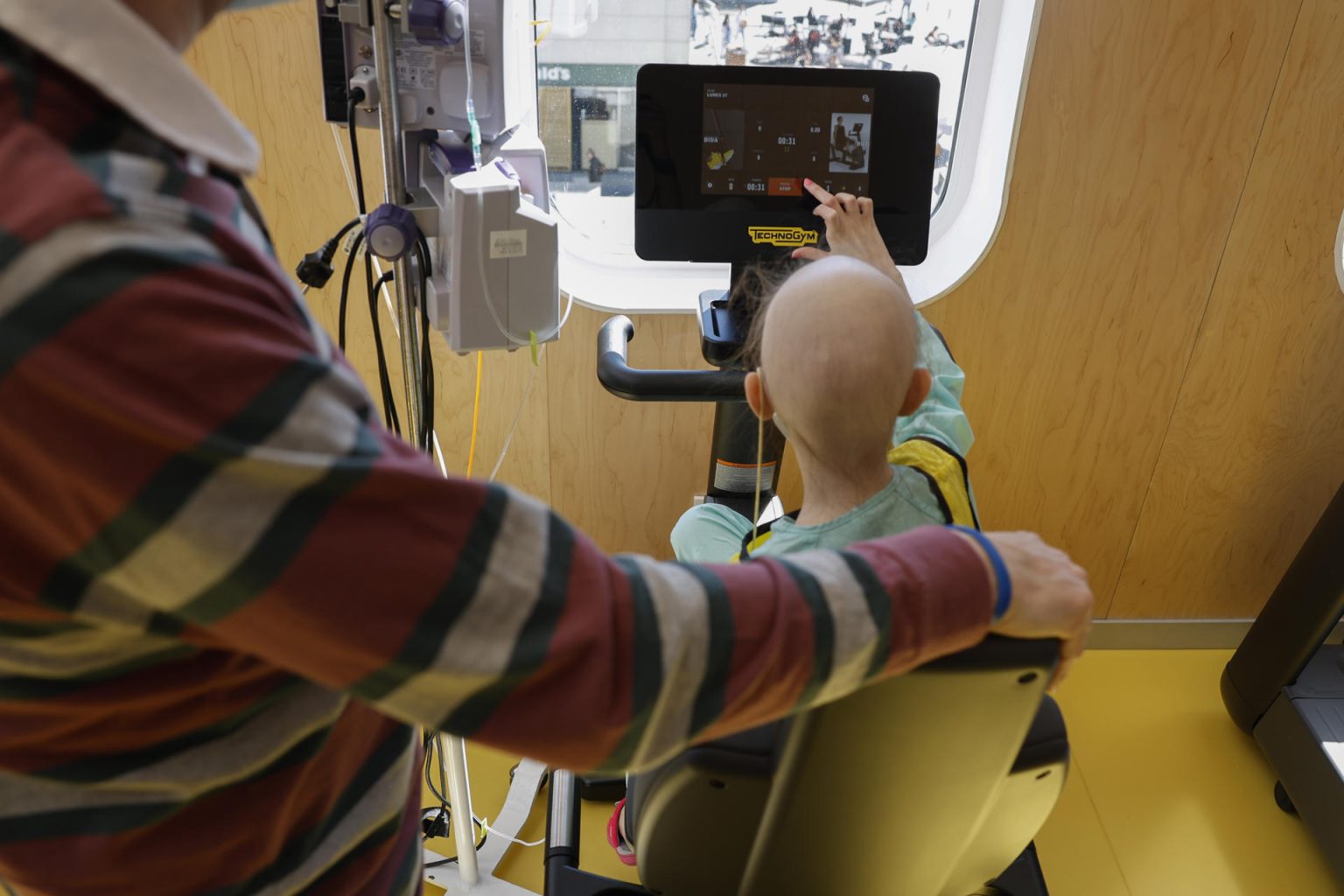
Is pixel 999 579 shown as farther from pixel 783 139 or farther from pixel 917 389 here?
pixel 783 139

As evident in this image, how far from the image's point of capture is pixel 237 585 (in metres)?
0.55

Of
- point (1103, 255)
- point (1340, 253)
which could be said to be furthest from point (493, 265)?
point (1340, 253)

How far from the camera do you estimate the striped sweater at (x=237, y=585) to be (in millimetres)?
498

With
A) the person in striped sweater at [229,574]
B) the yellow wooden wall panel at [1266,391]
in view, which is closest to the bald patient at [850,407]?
the person in striped sweater at [229,574]

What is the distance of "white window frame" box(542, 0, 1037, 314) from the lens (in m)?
2.02

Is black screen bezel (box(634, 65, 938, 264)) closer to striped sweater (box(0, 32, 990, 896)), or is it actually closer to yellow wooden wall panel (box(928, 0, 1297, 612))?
yellow wooden wall panel (box(928, 0, 1297, 612))

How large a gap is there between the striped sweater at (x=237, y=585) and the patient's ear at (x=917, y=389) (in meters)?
0.44

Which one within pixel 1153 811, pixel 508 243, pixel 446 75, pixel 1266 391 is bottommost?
pixel 1153 811

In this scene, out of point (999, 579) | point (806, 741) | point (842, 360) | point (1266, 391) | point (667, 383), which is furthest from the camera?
point (1266, 391)

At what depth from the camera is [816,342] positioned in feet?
3.58

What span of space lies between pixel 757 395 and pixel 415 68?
1.92 ft

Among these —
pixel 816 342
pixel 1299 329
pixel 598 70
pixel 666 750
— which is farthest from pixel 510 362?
pixel 1299 329

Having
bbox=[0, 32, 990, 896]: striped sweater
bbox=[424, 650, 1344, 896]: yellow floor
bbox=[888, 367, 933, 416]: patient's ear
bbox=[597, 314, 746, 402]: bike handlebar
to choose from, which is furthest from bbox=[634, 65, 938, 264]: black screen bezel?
bbox=[424, 650, 1344, 896]: yellow floor

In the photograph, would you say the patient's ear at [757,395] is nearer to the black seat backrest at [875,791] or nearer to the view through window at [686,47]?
the black seat backrest at [875,791]
